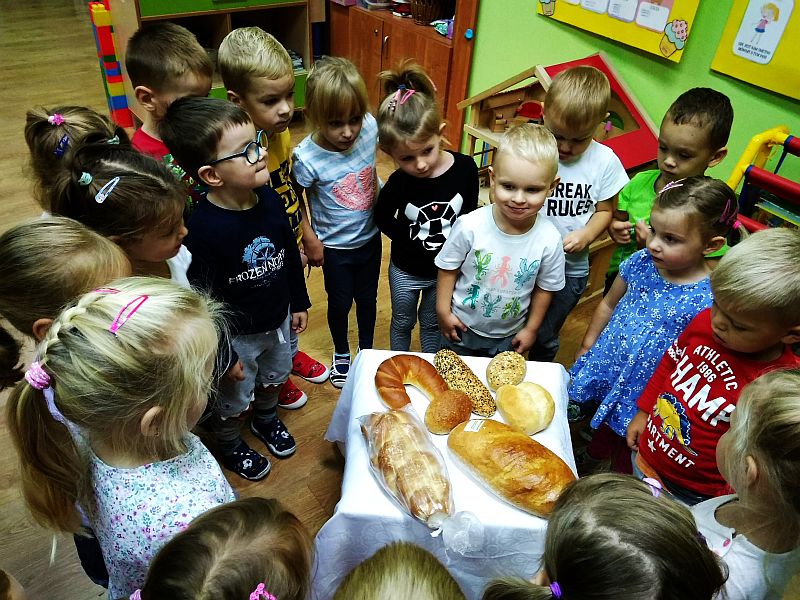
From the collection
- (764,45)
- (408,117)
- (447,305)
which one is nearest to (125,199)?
(408,117)

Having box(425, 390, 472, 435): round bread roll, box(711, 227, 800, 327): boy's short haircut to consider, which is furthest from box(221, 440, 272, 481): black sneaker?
box(711, 227, 800, 327): boy's short haircut

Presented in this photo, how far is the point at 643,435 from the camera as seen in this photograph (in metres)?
1.39

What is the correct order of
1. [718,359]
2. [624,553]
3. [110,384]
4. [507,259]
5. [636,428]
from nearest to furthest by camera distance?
[624,553] → [110,384] → [718,359] → [636,428] → [507,259]

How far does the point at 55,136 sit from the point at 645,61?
2.43 meters

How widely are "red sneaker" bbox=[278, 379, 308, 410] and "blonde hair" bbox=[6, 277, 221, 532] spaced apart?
42.6 inches

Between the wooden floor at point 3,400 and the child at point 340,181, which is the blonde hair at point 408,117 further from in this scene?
the wooden floor at point 3,400

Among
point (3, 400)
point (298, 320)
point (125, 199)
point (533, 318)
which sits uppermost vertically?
point (125, 199)

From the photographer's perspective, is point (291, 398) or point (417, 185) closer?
point (417, 185)

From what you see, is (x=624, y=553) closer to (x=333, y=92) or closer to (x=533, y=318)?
(x=533, y=318)

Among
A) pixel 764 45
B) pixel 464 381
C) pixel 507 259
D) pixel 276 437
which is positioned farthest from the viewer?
pixel 764 45

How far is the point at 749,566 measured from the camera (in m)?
0.92

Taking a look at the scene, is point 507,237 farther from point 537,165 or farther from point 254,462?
point 254,462

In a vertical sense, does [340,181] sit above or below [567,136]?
below

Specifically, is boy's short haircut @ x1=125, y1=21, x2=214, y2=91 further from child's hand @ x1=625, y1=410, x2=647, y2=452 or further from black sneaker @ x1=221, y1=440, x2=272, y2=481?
child's hand @ x1=625, y1=410, x2=647, y2=452
